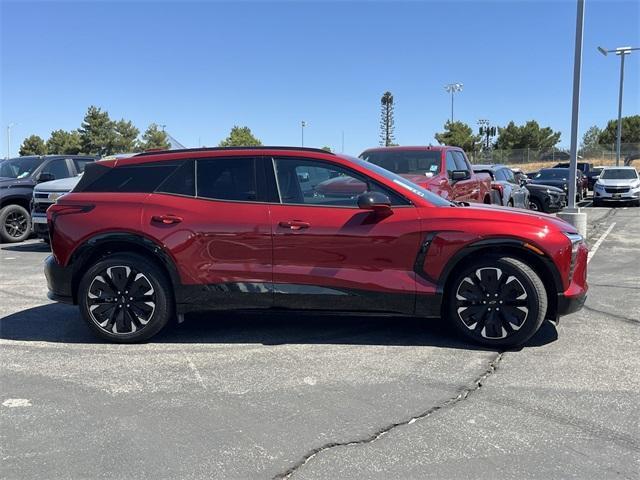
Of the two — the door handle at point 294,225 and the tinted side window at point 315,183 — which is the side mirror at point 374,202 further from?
the door handle at point 294,225

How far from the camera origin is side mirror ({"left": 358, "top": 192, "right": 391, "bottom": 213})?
189 inches

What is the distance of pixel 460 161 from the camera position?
1065 centimetres

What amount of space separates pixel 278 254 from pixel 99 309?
5.57 feet

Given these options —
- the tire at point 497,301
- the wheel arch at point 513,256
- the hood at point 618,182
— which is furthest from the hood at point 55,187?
the hood at point 618,182

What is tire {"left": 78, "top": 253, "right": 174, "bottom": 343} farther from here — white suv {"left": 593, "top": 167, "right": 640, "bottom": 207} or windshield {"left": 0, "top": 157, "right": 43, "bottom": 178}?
white suv {"left": 593, "top": 167, "right": 640, "bottom": 207}

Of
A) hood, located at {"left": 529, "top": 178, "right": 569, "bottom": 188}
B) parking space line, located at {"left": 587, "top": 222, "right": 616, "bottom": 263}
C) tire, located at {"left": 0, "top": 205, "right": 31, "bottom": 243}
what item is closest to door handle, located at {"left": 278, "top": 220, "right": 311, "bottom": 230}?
parking space line, located at {"left": 587, "top": 222, "right": 616, "bottom": 263}

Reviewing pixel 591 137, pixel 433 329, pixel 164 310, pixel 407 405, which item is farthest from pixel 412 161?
pixel 591 137

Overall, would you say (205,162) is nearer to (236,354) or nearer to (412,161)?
(236,354)

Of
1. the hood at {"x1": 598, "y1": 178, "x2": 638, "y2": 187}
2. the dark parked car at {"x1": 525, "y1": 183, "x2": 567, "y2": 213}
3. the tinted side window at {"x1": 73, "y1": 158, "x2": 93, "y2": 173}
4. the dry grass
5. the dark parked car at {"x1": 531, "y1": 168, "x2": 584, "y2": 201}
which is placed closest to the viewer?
the tinted side window at {"x1": 73, "y1": 158, "x2": 93, "y2": 173}

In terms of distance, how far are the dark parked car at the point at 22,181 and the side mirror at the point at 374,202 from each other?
9.67 m

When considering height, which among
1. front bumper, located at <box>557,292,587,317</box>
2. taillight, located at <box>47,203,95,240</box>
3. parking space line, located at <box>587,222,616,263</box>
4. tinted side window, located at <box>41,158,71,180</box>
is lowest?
parking space line, located at <box>587,222,616,263</box>

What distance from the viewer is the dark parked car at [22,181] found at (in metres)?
12.3

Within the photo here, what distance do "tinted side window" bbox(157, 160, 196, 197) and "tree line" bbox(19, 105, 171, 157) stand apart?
5953 cm

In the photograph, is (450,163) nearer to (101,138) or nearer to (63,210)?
(63,210)
